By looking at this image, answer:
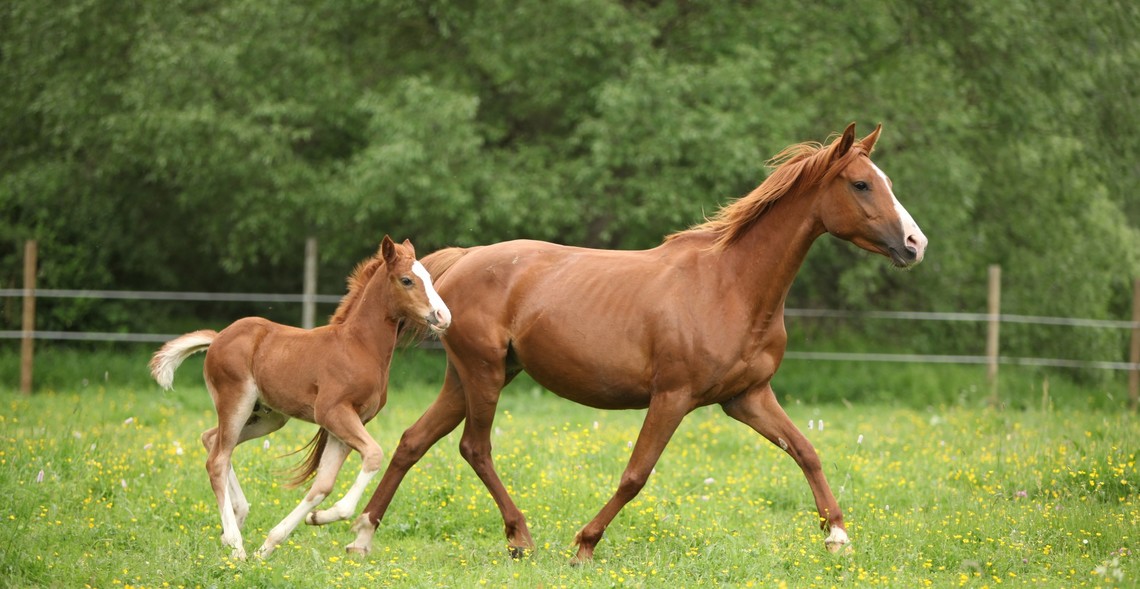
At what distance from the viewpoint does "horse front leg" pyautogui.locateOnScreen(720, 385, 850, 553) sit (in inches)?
225

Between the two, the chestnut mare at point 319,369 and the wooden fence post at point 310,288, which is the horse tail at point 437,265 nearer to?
the chestnut mare at point 319,369

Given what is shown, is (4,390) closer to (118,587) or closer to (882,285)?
(118,587)

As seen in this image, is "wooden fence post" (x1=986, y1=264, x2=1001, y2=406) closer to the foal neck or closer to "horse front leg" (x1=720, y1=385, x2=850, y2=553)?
"horse front leg" (x1=720, y1=385, x2=850, y2=553)

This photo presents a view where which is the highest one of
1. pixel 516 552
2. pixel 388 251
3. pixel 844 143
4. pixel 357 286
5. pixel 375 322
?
pixel 844 143

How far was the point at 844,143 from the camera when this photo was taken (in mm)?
5559

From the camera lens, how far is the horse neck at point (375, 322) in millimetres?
5719

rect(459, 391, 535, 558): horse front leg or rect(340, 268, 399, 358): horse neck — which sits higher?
rect(340, 268, 399, 358): horse neck

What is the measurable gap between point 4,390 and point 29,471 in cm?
655

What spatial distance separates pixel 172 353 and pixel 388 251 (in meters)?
1.31

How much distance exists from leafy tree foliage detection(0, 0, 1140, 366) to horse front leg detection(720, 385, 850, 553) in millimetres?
6852

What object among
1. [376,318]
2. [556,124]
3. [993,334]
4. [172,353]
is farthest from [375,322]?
[993,334]

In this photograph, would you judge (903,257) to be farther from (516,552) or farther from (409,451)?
(409,451)

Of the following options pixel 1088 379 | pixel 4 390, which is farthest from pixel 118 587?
pixel 1088 379

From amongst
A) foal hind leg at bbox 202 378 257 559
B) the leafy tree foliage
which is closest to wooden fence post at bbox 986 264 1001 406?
the leafy tree foliage
